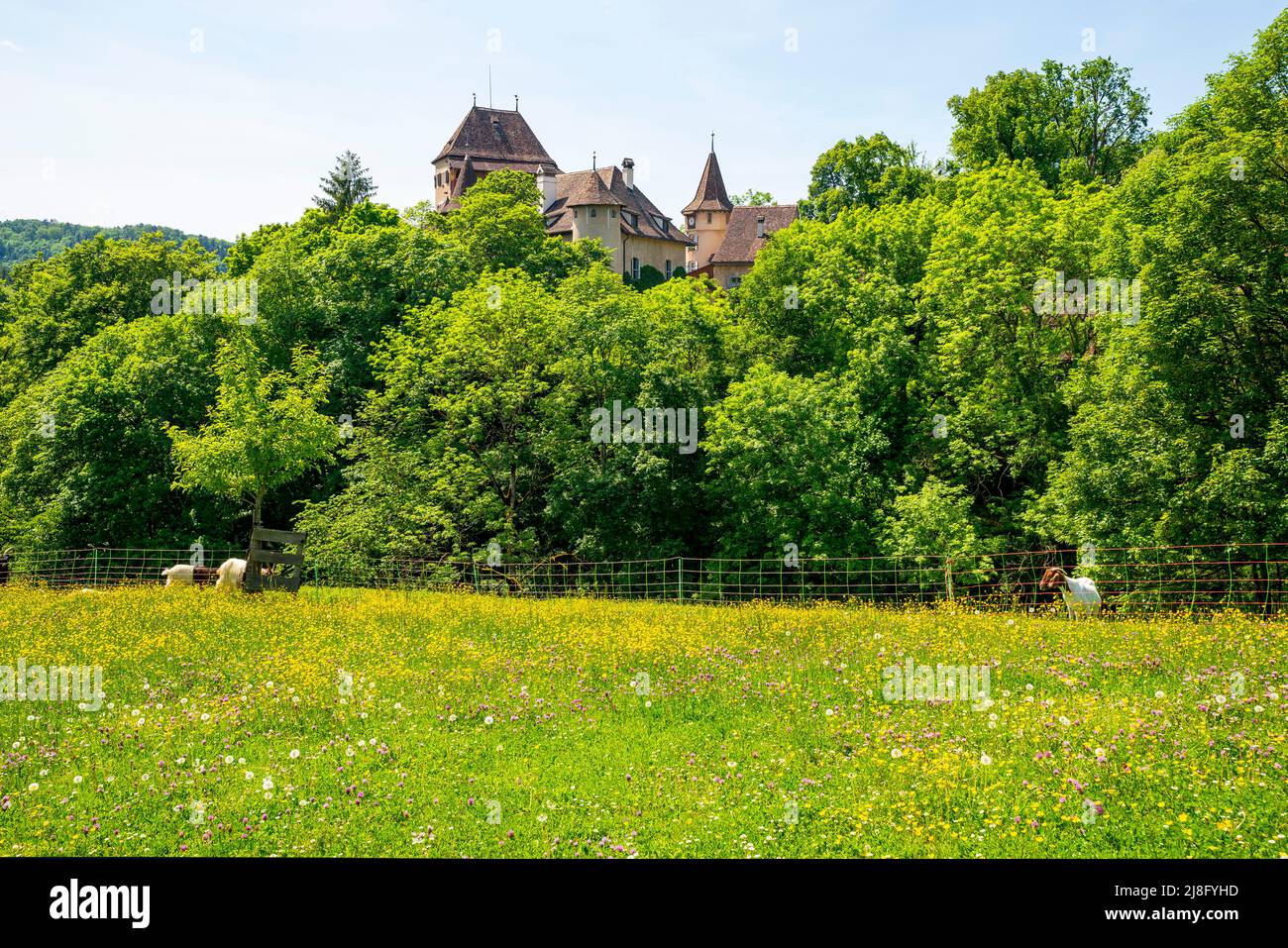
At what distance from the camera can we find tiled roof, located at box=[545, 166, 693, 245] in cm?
10219

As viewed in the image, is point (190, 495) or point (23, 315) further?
point (23, 315)

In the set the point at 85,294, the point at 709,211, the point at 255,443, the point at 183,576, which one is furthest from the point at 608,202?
the point at 183,576

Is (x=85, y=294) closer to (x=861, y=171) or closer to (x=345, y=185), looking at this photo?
(x=345, y=185)

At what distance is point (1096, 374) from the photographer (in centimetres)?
3694

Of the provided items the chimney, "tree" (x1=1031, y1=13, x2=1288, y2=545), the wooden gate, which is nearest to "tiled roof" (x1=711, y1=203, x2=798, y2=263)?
the chimney

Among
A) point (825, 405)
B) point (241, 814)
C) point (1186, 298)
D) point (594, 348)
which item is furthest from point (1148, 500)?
point (241, 814)

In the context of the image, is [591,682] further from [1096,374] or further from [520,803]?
[1096,374]

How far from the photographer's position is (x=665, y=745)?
38.9 feet

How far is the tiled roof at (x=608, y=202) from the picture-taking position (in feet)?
335

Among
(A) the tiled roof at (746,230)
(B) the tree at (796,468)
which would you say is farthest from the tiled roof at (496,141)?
(B) the tree at (796,468)

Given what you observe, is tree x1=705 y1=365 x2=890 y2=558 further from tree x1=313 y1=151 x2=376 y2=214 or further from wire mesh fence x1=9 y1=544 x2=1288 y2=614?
tree x1=313 y1=151 x2=376 y2=214

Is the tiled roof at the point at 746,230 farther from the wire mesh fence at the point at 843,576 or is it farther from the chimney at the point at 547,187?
the wire mesh fence at the point at 843,576

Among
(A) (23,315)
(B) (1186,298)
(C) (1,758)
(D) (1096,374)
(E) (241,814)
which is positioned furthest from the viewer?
(A) (23,315)

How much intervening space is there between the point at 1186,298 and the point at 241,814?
28.4 m
